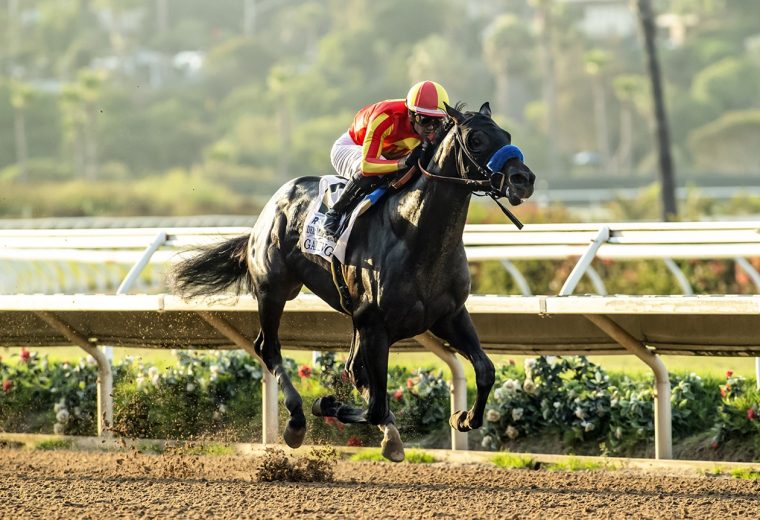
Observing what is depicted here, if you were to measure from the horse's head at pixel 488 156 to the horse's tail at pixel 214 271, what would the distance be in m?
1.63

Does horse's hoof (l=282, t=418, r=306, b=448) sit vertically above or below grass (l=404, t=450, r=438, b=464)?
above

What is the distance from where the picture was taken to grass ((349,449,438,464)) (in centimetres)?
635

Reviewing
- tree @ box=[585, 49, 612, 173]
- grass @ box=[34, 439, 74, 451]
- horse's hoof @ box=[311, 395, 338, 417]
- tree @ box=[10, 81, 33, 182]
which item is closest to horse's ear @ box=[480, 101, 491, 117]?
horse's hoof @ box=[311, 395, 338, 417]

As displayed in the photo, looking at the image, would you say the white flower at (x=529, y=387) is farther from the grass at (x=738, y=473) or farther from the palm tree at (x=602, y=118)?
the palm tree at (x=602, y=118)

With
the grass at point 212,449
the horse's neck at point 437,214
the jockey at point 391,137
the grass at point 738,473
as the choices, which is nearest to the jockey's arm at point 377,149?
the jockey at point 391,137

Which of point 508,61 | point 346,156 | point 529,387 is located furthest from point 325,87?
point 346,156

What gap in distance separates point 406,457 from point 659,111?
11.8m

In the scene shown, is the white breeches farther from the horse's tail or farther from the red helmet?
the horse's tail

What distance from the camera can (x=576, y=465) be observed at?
600cm

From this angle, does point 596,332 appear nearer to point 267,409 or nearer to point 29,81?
point 267,409

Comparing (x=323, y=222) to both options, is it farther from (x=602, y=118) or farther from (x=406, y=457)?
(x=602, y=118)

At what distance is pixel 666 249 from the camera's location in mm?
6438

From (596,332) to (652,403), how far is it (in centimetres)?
51

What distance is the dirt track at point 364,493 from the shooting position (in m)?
4.82
